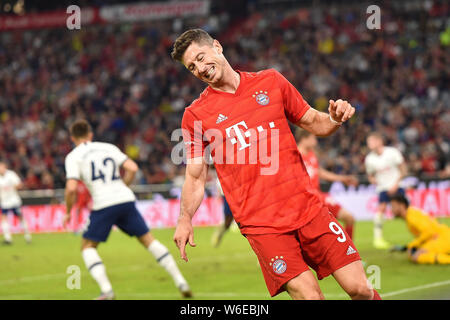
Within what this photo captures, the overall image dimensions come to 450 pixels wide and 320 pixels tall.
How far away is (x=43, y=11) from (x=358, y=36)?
52.1 ft

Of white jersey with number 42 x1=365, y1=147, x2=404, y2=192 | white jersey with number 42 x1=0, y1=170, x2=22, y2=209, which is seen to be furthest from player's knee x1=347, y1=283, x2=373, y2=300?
white jersey with number 42 x1=0, y1=170, x2=22, y2=209

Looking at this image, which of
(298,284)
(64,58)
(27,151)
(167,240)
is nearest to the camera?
(298,284)

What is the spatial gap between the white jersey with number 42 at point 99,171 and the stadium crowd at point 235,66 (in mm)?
13318

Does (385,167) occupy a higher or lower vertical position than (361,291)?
lower

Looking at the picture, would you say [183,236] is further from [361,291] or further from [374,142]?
[374,142]

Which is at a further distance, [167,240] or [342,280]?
[167,240]

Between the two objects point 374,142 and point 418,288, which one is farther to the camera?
point 374,142

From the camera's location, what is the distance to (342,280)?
4.71 meters

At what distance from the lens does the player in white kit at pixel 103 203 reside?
9320 millimetres

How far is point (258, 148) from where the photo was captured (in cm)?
480

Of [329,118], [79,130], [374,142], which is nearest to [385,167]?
[374,142]

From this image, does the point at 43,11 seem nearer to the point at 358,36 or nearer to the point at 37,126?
the point at 37,126

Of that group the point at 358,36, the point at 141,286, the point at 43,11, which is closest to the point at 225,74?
the point at 141,286

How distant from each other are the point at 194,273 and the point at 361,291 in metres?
7.38
